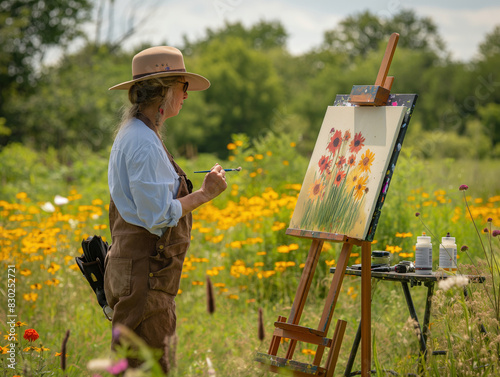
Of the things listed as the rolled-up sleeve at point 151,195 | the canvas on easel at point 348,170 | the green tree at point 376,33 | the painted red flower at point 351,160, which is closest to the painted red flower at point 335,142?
the canvas on easel at point 348,170

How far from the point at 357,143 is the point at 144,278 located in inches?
51.8

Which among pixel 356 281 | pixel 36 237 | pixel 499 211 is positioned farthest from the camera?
pixel 499 211

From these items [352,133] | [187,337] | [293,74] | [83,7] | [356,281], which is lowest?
[187,337]

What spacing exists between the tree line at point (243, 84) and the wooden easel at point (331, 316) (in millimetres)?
1286

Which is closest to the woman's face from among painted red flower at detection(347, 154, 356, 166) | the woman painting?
the woman painting

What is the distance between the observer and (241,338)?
3809 mm

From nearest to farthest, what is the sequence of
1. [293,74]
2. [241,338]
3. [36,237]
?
1. [241,338]
2. [36,237]
3. [293,74]

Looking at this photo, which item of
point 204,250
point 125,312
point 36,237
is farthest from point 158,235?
point 204,250

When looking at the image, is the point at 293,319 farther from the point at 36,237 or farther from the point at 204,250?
the point at 204,250

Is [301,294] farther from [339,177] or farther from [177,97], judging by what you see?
[177,97]

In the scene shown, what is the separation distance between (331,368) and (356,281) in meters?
1.76

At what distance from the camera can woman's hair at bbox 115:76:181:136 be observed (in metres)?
2.48

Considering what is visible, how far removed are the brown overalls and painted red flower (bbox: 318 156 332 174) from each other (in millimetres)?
1015

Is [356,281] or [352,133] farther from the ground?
[352,133]
